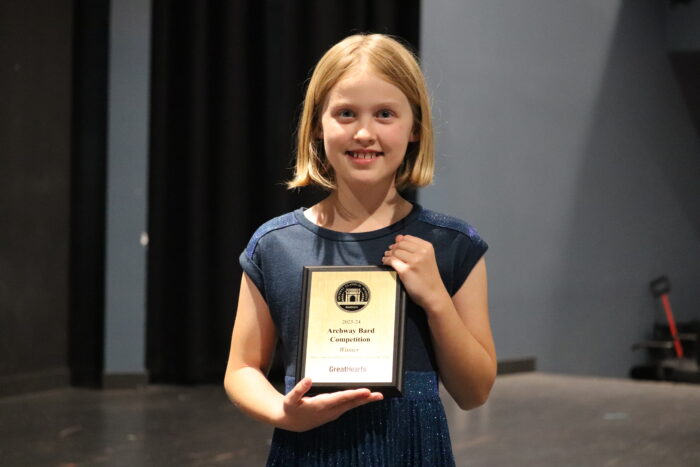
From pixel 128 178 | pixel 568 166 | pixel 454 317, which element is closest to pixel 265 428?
pixel 128 178

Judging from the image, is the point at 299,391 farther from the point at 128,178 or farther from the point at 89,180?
the point at 89,180

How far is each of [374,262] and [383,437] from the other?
0.68 ft

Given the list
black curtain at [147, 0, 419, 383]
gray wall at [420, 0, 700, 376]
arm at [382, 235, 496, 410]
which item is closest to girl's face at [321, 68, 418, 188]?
arm at [382, 235, 496, 410]

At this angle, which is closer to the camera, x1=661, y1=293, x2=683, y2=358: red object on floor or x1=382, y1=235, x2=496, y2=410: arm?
x1=382, y1=235, x2=496, y2=410: arm

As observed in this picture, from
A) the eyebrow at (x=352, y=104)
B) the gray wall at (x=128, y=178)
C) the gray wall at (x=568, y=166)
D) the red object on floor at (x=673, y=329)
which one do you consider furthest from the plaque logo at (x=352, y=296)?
the red object on floor at (x=673, y=329)

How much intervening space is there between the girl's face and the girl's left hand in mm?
106

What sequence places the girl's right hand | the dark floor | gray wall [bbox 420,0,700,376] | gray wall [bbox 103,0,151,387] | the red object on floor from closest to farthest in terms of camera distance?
1. the girl's right hand
2. the dark floor
3. gray wall [bbox 103,0,151,387]
4. gray wall [bbox 420,0,700,376]
5. the red object on floor

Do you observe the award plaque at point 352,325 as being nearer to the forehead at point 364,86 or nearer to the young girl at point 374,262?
the young girl at point 374,262

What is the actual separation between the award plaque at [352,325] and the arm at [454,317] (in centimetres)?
2

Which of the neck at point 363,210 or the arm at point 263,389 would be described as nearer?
the arm at point 263,389

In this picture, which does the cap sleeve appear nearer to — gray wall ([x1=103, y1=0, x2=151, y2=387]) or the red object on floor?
gray wall ([x1=103, y1=0, x2=151, y2=387])

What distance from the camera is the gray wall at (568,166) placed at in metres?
5.38

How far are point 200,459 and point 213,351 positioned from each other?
6.45ft

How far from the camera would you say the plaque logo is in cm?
107
